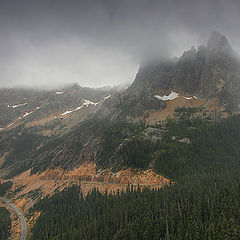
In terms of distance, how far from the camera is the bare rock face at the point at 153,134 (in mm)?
124938

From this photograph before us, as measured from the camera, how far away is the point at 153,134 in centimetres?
12875

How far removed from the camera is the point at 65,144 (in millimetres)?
165625

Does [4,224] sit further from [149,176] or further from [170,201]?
[170,201]

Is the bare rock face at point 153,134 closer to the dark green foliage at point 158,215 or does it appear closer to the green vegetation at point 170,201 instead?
the green vegetation at point 170,201

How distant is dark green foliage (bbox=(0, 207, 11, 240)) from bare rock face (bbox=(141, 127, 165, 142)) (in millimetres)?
88108

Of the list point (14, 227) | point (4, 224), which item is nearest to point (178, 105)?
point (14, 227)

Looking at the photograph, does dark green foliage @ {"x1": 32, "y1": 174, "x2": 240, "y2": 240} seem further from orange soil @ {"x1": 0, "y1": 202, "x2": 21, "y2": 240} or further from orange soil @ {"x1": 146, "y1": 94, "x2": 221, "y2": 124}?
orange soil @ {"x1": 146, "y1": 94, "x2": 221, "y2": 124}

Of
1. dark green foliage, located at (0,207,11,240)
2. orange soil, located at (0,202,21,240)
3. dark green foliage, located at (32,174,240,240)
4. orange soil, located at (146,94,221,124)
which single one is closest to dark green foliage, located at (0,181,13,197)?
orange soil, located at (0,202,21,240)

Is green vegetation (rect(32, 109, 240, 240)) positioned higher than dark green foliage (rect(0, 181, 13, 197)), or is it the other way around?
green vegetation (rect(32, 109, 240, 240))

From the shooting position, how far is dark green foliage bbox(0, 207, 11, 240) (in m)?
78.4

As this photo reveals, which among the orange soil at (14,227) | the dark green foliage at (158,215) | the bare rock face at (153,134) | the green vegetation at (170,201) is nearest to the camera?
the dark green foliage at (158,215)

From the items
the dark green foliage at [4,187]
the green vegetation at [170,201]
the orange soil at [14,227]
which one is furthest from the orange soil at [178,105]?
the dark green foliage at [4,187]

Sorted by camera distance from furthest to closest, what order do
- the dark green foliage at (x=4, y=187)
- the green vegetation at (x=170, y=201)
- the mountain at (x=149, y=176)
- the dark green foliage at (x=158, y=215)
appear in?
the dark green foliage at (x=4, y=187) < the mountain at (x=149, y=176) < the green vegetation at (x=170, y=201) < the dark green foliage at (x=158, y=215)

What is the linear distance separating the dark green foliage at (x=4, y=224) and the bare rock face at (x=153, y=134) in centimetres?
8811
